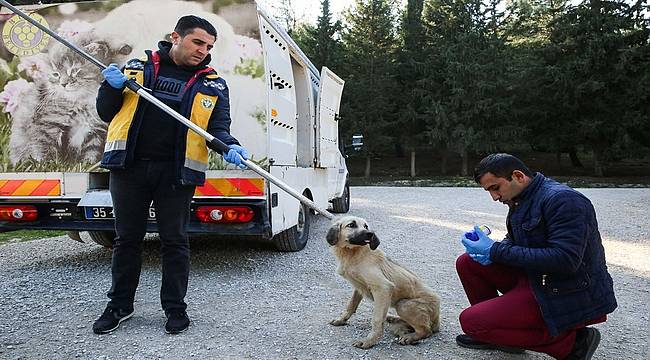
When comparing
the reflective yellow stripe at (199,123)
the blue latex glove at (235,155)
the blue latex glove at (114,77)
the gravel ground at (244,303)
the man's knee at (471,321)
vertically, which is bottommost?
the gravel ground at (244,303)

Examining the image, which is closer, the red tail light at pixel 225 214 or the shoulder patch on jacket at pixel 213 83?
the shoulder patch on jacket at pixel 213 83

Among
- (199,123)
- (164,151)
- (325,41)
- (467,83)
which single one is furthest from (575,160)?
(164,151)

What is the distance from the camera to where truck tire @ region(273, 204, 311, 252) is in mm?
6184

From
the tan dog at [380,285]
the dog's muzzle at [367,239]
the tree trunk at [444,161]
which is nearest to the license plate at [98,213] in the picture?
the tan dog at [380,285]

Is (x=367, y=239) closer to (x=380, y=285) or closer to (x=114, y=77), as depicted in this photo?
(x=380, y=285)

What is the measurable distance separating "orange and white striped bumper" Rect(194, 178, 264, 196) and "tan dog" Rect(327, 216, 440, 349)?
1.48 m

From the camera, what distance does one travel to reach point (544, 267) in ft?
8.69

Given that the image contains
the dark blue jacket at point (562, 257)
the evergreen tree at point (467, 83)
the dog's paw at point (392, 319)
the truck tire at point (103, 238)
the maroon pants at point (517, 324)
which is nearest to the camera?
the dark blue jacket at point (562, 257)

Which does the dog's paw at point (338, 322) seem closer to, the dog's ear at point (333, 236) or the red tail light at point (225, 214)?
the dog's ear at point (333, 236)

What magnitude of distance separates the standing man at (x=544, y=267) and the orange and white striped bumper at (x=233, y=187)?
7.85 feet

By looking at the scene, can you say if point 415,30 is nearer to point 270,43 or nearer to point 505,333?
point 270,43

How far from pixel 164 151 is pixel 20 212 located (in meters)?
2.47

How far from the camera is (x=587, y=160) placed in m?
29.4

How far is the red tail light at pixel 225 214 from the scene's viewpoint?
16.0 feet
